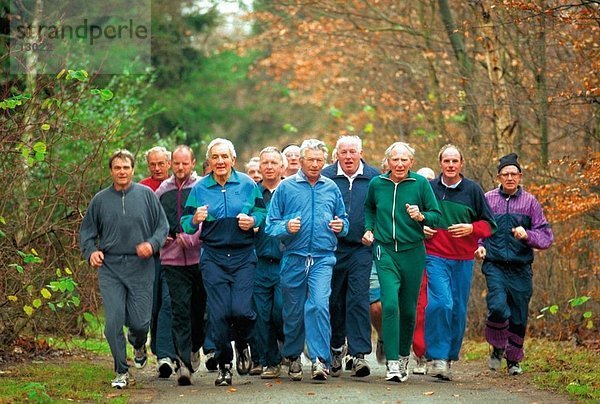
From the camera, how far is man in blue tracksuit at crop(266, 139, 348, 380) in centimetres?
1221

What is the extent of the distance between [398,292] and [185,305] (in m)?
2.09

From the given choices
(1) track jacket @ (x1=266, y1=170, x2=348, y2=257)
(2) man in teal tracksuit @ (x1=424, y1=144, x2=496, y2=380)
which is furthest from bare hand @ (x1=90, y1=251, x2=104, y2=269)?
(2) man in teal tracksuit @ (x1=424, y1=144, x2=496, y2=380)

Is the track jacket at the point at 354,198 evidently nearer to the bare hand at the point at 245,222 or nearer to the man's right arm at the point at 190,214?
the bare hand at the point at 245,222

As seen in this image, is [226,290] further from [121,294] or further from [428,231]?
[428,231]

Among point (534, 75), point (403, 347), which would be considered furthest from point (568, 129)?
point (403, 347)

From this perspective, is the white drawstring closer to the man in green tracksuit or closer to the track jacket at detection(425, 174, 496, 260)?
the man in green tracksuit

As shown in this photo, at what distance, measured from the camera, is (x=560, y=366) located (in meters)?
13.5

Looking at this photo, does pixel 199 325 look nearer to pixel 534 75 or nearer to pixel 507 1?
pixel 507 1

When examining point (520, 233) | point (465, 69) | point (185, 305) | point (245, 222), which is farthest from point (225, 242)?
point (465, 69)

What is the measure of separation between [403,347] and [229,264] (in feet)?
6.36

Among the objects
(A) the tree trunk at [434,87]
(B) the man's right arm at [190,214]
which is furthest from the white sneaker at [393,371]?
(A) the tree trunk at [434,87]

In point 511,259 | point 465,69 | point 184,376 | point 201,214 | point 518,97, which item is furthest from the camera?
point 465,69

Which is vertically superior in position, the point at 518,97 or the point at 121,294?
the point at 518,97

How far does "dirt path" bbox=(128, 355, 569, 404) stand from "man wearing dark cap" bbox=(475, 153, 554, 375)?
45cm
